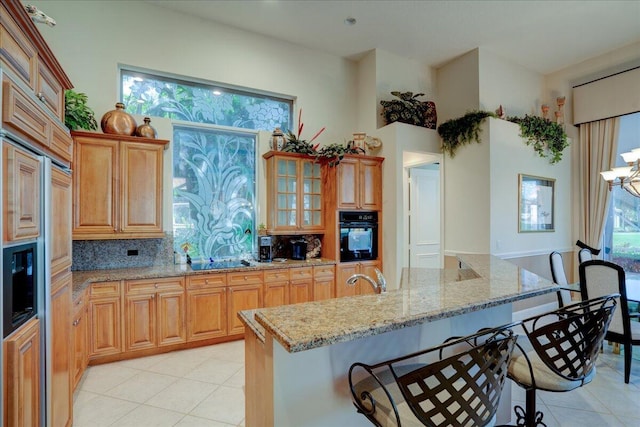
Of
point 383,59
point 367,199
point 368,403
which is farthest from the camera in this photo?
point 383,59

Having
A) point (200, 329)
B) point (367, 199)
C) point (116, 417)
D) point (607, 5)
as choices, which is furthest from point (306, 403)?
point (607, 5)

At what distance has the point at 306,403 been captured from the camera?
1.30 metres

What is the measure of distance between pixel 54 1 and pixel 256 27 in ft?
7.31

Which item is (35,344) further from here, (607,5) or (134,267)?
(607,5)

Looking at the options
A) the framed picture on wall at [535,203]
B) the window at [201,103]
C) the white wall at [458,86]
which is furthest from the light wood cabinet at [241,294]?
the white wall at [458,86]

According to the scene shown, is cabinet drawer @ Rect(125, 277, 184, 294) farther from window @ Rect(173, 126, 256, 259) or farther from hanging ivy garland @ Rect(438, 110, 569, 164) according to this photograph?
hanging ivy garland @ Rect(438, 110, 569, 164)

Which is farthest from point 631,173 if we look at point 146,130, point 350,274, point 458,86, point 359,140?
point 146,130

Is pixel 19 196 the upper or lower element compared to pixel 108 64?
lower

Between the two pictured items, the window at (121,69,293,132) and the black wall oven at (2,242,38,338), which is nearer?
the black wall oven at (2,242,38,338)

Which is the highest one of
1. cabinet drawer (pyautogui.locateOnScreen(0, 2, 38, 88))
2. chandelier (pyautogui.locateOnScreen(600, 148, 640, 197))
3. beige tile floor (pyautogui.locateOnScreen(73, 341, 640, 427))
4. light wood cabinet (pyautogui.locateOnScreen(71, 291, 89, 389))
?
cabinet drawer (pyautogui.locateOnScreen(0, 2, 38, 88))

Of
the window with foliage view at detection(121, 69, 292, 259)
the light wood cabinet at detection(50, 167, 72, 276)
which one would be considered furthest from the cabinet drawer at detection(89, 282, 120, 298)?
the light wood cabinet at detection(50, 167, 72, 276)

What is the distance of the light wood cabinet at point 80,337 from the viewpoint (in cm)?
260

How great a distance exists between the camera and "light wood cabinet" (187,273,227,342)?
3502 mm

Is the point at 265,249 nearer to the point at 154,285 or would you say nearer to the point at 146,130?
→ the point at 154,285
